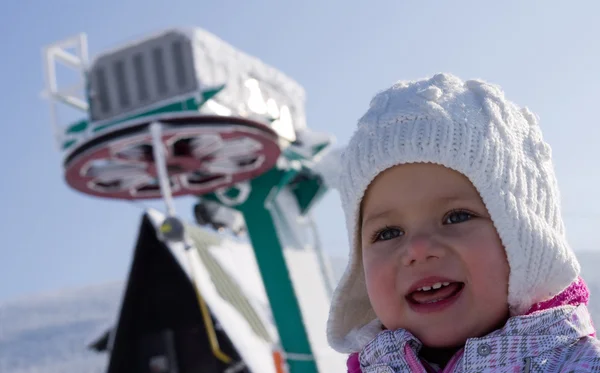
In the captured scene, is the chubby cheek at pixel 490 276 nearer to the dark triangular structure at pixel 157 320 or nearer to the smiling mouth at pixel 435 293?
the smiling mouth at pixel 435 293

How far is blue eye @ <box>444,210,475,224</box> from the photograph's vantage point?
169cm

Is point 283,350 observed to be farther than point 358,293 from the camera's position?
Yes

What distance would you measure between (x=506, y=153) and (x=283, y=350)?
33.1ft

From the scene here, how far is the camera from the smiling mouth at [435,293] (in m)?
1.67

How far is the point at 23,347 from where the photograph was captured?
60.6 ft

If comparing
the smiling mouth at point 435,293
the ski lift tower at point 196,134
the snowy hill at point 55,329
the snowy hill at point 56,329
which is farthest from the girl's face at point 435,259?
the snowy hill at point 55,329

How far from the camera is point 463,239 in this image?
1658 mm

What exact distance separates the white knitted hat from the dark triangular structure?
11499mm

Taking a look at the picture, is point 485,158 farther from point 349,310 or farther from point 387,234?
point 349,310

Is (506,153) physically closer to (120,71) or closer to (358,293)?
(358,293)

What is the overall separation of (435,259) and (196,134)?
767 centimetres

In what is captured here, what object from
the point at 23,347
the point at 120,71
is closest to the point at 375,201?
the point at 120,71

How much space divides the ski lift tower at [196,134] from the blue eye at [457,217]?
7343 mm

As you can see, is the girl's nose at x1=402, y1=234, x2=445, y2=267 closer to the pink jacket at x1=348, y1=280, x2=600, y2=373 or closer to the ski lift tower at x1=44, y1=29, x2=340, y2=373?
the pink jacket at x1=348, y1=280, x2=600, y2=373
